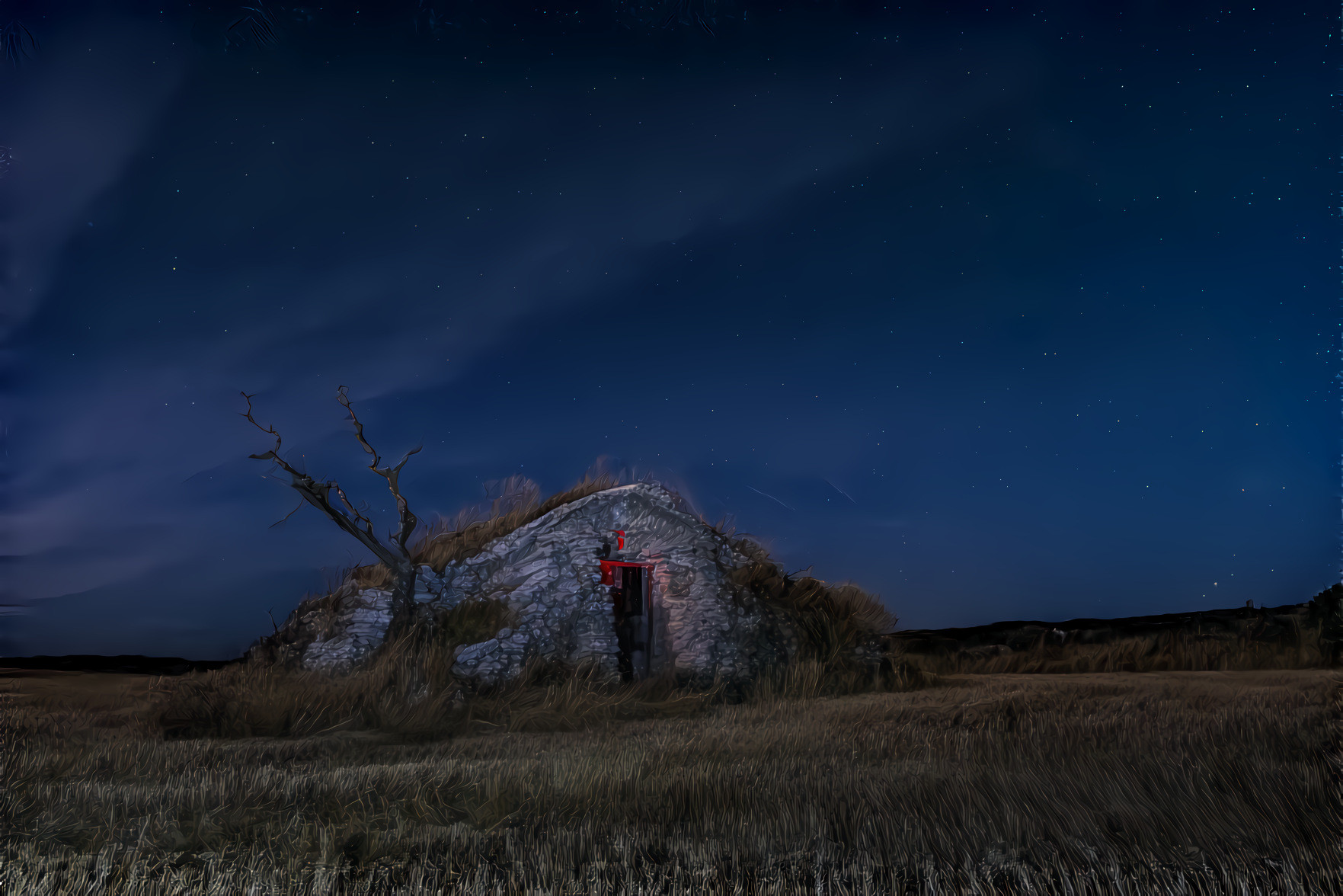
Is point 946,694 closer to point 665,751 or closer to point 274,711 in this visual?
point 665,751

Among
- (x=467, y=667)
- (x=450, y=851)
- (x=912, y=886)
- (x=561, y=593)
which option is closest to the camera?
(x=912, y=886)

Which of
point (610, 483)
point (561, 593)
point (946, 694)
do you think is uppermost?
point (610, 483)

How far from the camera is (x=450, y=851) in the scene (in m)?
2.35

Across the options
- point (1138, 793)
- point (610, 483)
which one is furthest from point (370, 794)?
point (610, 483)

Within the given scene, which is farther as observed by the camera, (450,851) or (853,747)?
(853,747)

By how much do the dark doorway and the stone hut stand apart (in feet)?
0.05

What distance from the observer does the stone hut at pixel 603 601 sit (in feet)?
30.3

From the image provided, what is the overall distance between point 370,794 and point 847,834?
1911 mm

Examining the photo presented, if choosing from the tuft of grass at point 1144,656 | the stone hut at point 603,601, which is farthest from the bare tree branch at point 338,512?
the tuft of grass at point 1144,656

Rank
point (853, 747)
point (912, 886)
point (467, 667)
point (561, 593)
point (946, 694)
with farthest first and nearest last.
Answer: point (561, 593) < point (467, 667) < point (946, 694) < point (853, 747) < point (912, 886)

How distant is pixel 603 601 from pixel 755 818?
280 inches

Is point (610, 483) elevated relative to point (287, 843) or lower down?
elevated

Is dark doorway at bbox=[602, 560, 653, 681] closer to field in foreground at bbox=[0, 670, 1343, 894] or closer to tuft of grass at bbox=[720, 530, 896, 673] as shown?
tuft of grass at bbox=[720, 530, 896, 673]

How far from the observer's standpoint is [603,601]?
31.1 feet
